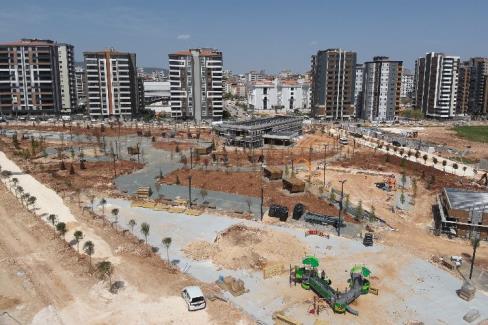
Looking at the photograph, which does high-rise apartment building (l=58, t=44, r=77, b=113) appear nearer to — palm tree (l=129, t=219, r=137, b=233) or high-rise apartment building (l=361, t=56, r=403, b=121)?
high-rise apartment building (l=361, t=56, r=403, b=121)

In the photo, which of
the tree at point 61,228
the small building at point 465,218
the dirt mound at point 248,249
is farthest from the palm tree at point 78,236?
the small building at point 465,218

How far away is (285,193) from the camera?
3494 cm


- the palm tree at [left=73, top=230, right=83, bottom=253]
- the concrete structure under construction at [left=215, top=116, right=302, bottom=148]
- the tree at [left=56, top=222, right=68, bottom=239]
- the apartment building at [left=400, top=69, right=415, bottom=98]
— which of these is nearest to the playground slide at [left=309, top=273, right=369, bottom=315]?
the palm tree at [left=73, top=230, right=83, bottom=253]

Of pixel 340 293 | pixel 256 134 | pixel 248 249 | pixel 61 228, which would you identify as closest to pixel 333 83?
pixel 256 134

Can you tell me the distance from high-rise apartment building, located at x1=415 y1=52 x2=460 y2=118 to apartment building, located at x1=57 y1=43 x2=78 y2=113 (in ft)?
289

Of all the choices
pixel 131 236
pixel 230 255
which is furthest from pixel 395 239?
pixel 131 236

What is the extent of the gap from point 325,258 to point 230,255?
17.0 feet

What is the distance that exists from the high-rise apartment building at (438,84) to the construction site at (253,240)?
207 feet

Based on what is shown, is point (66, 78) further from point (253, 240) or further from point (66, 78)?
point (253, 240)

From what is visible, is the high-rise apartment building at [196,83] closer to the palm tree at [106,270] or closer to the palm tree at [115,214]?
the palm tree at [115,214]

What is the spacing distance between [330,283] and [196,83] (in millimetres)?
70115

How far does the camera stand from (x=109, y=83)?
3364 inches

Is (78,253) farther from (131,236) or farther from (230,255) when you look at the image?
(230,255)

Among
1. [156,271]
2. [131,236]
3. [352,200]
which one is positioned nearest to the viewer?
[156,271]
